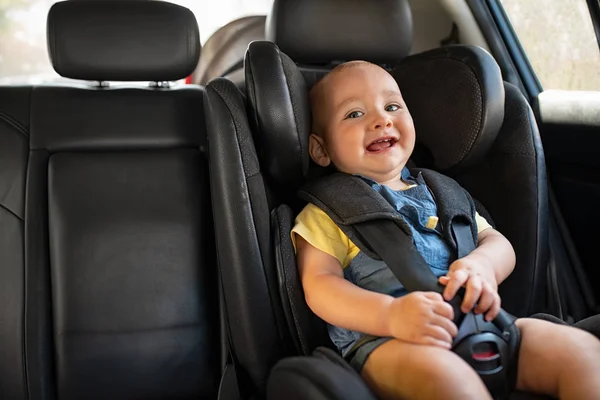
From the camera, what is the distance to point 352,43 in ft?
6.11

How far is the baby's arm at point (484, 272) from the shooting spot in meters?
1.26

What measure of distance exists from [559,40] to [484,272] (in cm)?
118

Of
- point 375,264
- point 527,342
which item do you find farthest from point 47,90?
point 527,342

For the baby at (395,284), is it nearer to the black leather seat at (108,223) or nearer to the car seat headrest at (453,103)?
the car seat headrest at (453,103)

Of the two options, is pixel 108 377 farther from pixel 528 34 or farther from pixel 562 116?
pixel 528 34

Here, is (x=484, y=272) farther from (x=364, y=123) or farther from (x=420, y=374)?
(x=364, y=123)

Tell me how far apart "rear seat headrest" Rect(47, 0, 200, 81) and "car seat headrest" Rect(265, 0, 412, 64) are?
28 cm

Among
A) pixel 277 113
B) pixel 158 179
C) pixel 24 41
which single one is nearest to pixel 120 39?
pixel 158 179

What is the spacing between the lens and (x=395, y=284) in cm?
141

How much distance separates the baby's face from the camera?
1.53 meters

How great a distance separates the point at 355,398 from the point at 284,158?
64cm

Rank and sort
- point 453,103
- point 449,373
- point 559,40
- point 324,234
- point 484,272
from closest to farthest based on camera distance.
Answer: point 449,373 → point 484,272 → point 324,234 → point 453,103 → point 559,40

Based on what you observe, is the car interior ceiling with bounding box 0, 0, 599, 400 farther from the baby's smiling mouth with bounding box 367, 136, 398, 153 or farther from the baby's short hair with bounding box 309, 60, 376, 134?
the baby's smiling mouth with bounding box 367, 136, 398, 153

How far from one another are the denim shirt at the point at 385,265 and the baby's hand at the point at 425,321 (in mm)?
179
